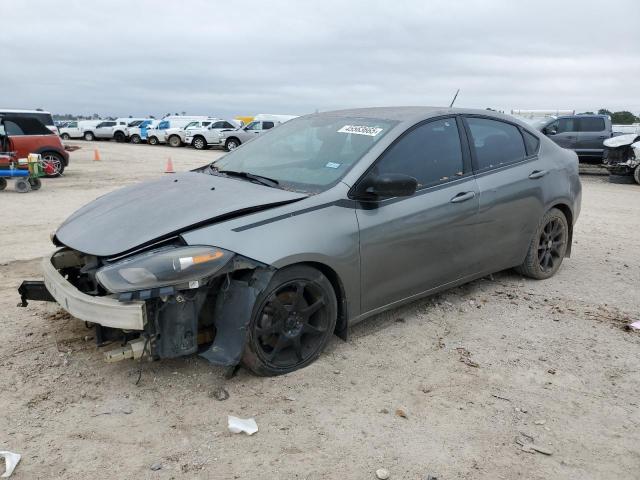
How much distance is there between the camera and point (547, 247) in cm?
540

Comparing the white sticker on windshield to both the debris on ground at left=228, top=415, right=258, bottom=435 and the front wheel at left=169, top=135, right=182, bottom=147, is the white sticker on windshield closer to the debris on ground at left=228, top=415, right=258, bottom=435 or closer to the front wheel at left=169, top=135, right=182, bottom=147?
the debris on ground at left=228, top=415, right=258, bottom=435

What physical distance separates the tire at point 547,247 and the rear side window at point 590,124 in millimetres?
14271

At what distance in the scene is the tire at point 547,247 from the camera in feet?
17.0

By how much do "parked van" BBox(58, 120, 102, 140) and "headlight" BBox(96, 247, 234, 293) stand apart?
137ft

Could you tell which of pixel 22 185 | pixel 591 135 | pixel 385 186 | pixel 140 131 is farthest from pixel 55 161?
pixel 140 131

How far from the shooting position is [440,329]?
425 centimetres

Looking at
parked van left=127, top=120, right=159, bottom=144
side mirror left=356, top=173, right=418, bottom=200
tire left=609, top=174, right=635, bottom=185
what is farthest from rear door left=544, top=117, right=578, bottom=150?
parked van left=127, top=120, right=159, bottom=144

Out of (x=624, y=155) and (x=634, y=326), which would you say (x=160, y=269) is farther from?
(x=624, y=155)

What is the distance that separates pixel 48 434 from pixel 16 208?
781 cm

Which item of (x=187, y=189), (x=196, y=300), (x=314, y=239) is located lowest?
(x=196, y=300)

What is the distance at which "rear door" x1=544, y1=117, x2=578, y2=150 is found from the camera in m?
18.1

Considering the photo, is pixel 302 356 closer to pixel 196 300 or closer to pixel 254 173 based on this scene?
pixel 196 300

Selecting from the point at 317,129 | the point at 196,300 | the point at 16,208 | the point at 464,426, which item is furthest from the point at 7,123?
the point at 464,426

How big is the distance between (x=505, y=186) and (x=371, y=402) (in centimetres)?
237
